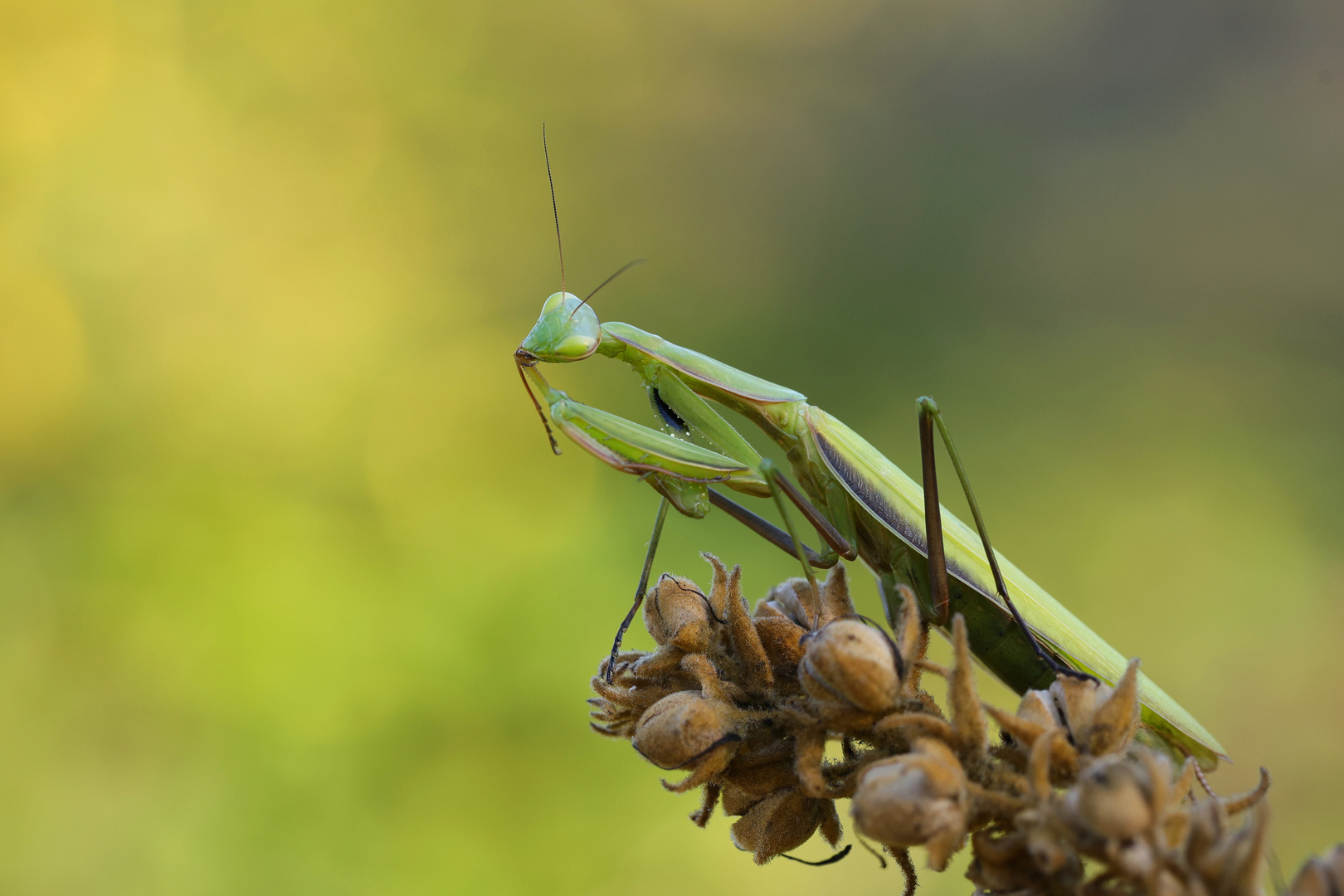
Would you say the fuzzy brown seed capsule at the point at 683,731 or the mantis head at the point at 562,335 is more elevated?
the mantis head at the point at 562,335

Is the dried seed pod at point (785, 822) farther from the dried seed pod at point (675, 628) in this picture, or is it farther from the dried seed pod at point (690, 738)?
the dried seed pod at point (675, 628)

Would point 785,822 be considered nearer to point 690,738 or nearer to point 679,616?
point 690,738

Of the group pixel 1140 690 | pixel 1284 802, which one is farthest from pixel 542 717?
pixel 1284 802

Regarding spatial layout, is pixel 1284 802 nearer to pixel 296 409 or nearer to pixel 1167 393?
pixel 1167 393

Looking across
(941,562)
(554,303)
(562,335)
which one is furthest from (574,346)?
(941,562)

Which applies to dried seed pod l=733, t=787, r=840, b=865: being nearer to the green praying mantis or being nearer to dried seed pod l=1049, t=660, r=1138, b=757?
dried seed pod l=1049, t=660, r=1138, b=757

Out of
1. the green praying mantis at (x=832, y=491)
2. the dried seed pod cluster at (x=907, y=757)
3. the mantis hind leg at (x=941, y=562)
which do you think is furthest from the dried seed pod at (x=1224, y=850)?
the mantis hind leg at (x=941, y=562)
